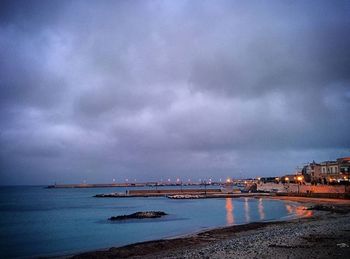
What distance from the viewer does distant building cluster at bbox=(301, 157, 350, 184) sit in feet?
274

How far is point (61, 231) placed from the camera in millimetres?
43750

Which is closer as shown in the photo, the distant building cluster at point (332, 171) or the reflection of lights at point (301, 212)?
the reflection of lights at point (301, 212)

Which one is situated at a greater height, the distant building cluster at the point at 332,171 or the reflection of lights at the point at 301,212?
the distant building cluster at the point at 332,171

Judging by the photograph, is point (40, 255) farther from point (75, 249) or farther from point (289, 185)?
point (289, 185)

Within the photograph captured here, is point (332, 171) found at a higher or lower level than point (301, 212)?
higher

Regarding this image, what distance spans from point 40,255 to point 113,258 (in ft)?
31.5

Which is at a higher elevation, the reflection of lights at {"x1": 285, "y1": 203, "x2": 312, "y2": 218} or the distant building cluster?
the distant building cluster

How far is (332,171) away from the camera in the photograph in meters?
89.2

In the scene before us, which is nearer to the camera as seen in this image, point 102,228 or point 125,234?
point 125,234

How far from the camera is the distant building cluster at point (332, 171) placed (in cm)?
8362

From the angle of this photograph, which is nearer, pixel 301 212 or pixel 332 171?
pixel 301 212

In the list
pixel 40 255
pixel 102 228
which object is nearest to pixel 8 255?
pixel 40 255

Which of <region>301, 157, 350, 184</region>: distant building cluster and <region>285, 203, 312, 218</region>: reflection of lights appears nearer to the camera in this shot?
<region>285, 203, 312, 218</region>: reflection of lights

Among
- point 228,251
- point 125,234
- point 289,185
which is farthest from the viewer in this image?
point 289,185
